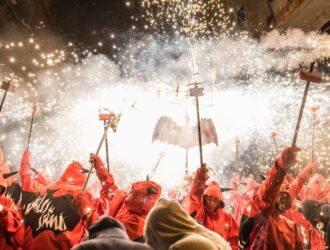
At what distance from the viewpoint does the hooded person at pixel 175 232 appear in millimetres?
1768

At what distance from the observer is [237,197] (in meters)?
8.18

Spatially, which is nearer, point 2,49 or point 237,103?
point 2,49

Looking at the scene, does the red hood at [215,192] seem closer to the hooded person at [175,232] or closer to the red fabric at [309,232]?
the red fabric at [309,232]

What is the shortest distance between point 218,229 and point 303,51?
329 inches

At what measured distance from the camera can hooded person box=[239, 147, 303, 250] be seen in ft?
11.2

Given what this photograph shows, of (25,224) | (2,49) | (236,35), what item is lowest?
(25,224)

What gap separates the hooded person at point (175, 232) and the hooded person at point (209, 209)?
270cm

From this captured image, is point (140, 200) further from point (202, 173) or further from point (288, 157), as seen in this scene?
point (288, 157)

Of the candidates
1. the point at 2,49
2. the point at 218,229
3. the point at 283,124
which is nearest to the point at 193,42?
the point at 283,124

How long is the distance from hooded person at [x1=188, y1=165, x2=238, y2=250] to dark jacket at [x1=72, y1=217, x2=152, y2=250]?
2.64 m

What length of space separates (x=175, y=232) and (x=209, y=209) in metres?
3.07

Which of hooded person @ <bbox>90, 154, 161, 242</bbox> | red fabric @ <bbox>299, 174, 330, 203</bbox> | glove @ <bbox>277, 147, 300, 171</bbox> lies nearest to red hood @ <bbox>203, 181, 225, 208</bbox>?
hooded person @ <bbox>90, 154, 161, 242</bbox>

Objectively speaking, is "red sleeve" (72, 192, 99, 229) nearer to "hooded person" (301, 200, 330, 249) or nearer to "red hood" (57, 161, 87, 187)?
"red hood" (57, 161, 87, 187)

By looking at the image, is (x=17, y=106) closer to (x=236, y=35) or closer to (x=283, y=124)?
(x=283, y=124)
